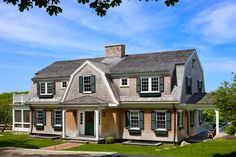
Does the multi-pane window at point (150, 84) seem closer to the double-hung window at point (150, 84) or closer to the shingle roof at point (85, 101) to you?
the double-hung window at point (150, 84)

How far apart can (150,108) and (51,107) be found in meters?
11.0

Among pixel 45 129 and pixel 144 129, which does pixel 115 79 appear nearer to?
pixel 144 129

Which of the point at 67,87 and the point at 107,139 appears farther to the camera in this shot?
the point at 67,87

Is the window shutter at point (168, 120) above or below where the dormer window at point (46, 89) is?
below

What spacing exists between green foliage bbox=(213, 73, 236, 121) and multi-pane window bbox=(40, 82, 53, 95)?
18983 mm

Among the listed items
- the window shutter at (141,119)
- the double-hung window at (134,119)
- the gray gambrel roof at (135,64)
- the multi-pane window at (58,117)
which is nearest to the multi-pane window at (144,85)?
the gray gambrel roof at (135,64)

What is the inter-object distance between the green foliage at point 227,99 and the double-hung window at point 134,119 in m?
9.61

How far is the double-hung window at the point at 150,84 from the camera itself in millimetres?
28725

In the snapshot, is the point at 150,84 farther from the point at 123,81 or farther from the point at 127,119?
the point at 127,119

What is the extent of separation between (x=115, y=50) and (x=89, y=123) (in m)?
8.13

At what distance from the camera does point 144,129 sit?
29000 mm

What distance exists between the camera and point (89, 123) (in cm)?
3166

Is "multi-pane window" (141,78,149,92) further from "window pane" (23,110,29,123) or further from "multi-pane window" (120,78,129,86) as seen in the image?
"window pane" (23,110,29,123)

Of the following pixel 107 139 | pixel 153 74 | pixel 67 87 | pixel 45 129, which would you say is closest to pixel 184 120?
pixel 153 74
